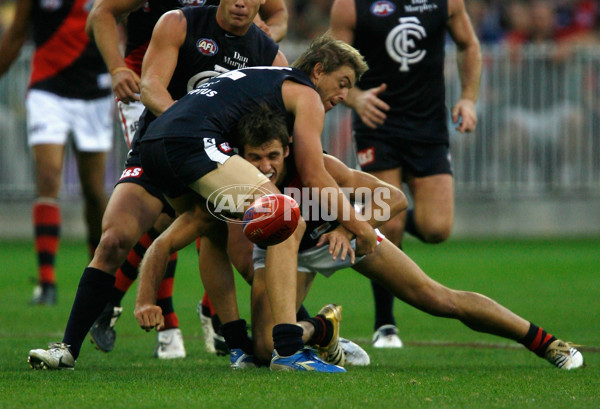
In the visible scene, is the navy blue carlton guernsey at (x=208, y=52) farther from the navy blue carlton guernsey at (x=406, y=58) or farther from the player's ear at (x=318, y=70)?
the navy blue carlton guernsey at (x=406, y=58)

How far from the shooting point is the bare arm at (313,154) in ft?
14.8

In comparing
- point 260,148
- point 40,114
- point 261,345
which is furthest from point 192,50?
point 40,114

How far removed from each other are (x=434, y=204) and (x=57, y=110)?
10.7 ft

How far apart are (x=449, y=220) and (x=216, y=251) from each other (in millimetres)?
2063

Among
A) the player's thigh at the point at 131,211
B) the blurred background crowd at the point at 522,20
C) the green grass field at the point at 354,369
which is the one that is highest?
the blurred background crowd at the point at 522,20

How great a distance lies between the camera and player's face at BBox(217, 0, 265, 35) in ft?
16.5

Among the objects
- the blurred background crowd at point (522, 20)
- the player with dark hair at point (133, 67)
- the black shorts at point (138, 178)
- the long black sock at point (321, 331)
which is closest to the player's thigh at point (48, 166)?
the player with dark hair at point (133, 67)

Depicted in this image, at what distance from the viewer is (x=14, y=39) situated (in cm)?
788

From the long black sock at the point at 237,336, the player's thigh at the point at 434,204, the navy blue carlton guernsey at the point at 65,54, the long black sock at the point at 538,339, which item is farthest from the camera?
the navy blue carlton guernsey at the point at 65,54

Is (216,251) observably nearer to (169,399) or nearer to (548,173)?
(169,399)

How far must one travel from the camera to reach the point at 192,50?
5141mm

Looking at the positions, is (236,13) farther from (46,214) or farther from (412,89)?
(46,214)

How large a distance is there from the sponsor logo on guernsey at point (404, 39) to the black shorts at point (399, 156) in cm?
55

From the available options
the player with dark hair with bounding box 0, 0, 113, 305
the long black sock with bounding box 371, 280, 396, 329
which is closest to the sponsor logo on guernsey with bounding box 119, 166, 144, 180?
the long black sock with bounding box 371, 280, 396, 329
